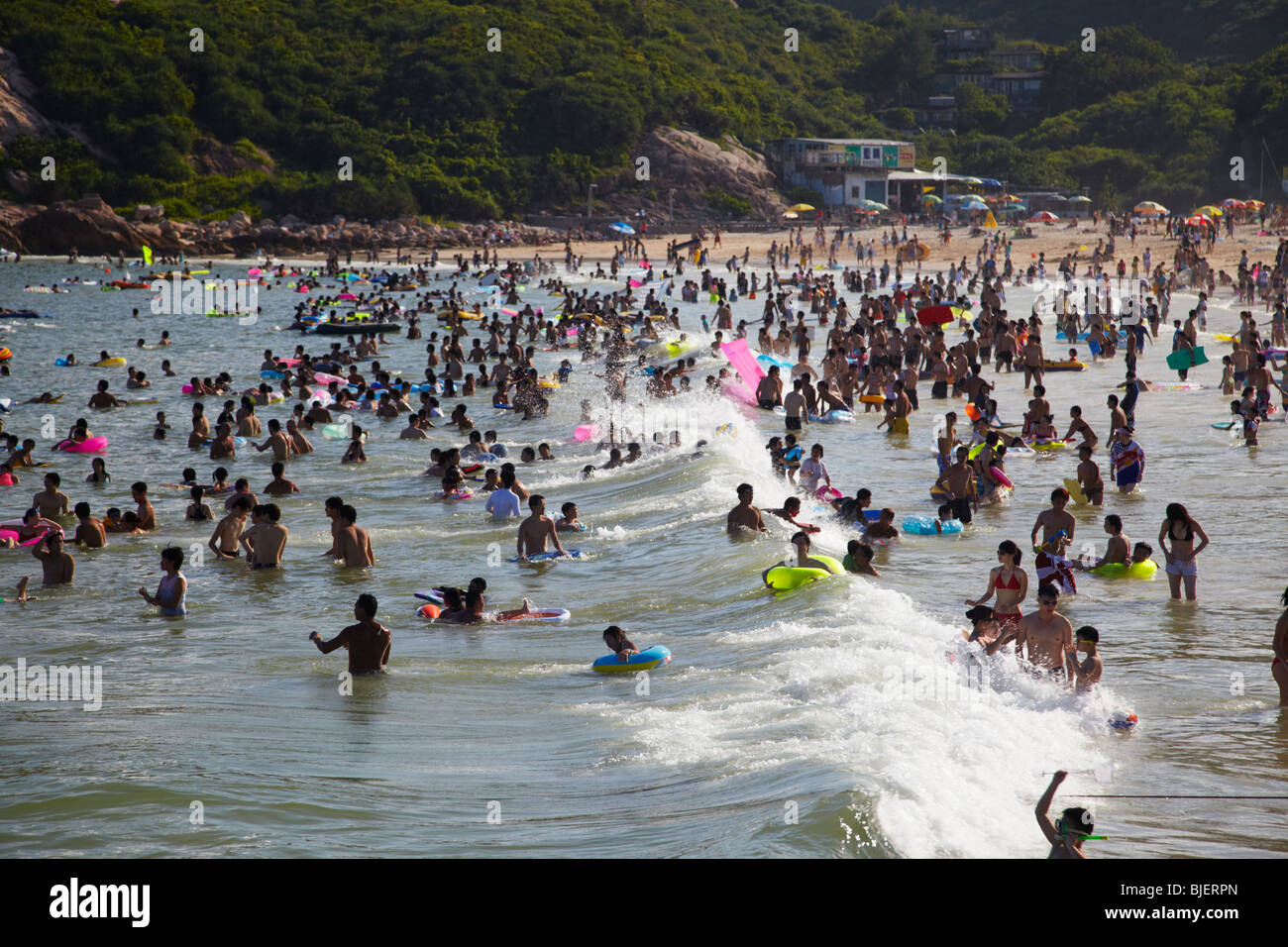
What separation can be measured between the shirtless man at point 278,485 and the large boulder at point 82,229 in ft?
186

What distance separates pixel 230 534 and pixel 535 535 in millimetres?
3458

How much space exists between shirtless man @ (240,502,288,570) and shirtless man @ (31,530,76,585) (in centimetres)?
179

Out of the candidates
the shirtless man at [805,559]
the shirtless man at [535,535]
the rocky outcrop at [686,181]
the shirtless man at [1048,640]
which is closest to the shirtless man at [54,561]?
the shirtless man at [535,535]

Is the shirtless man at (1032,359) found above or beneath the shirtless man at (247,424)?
above

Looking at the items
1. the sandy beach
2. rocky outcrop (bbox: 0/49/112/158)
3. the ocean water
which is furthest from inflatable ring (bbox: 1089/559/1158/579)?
rocky outcrop (bbox: 0/49/112/158)

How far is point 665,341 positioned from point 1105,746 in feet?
97.4

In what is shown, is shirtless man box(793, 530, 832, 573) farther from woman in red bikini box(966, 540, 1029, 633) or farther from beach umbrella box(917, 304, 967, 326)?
beach umbrella box(917, 304, 967, 326)

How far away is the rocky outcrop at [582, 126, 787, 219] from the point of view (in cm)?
7869

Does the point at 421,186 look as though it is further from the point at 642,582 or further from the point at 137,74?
the point at 642,582

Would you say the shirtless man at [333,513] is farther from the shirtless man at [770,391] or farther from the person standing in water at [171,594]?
the shirtless man at [770,391]

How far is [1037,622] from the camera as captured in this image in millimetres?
8719

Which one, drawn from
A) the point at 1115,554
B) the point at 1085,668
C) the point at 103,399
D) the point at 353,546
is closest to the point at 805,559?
the point at 1115,554

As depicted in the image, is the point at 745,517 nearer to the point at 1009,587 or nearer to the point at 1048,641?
the point at 1009,587

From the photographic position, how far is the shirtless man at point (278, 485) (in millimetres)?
17062
